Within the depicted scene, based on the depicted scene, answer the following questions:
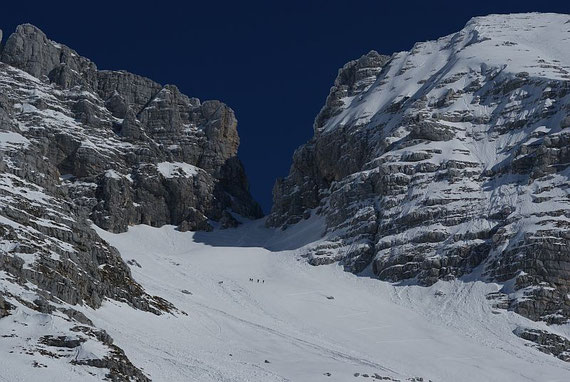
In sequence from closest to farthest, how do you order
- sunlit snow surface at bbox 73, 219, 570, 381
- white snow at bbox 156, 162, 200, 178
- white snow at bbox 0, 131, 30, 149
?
1. sunlit snow surface at bbox 73, 219, 570, 381
2. white snow at bbox 0, 131, 30, 149
3. white snow at bbox 156, 162, 200, 178

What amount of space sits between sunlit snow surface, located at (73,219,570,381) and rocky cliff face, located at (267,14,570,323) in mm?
4781

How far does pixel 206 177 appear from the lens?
17738cm

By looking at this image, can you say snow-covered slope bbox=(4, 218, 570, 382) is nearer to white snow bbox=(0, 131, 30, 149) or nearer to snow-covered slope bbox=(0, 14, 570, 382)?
snow-covered slope bbox=(0, 14, 570, 382)

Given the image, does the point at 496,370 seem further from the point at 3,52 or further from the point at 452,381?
the point at 3,52

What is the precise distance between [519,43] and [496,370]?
101934 millimetres

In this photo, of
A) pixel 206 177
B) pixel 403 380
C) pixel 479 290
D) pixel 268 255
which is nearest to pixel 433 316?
pixel 479 290

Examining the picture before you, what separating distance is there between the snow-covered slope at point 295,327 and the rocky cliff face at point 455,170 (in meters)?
4.39

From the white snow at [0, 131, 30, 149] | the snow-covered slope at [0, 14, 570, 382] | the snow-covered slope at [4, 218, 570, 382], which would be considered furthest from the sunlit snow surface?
the white snow at [0, 131, 30, 149]

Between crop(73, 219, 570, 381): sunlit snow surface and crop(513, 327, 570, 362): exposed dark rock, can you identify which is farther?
crop(513, 327, 570, 362): exposed dark rock

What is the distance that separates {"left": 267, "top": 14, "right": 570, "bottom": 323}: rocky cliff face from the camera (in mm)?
113062

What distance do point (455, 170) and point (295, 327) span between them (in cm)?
4761

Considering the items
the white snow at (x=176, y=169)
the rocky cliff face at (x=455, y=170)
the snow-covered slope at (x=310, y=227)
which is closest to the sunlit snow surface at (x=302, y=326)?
the snow-covered slope at (x=310, y=227)

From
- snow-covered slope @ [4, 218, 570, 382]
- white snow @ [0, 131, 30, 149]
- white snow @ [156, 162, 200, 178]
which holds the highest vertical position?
white snow @ [156, 162, 200, 178]

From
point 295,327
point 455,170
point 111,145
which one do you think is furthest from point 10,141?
point 455,170
